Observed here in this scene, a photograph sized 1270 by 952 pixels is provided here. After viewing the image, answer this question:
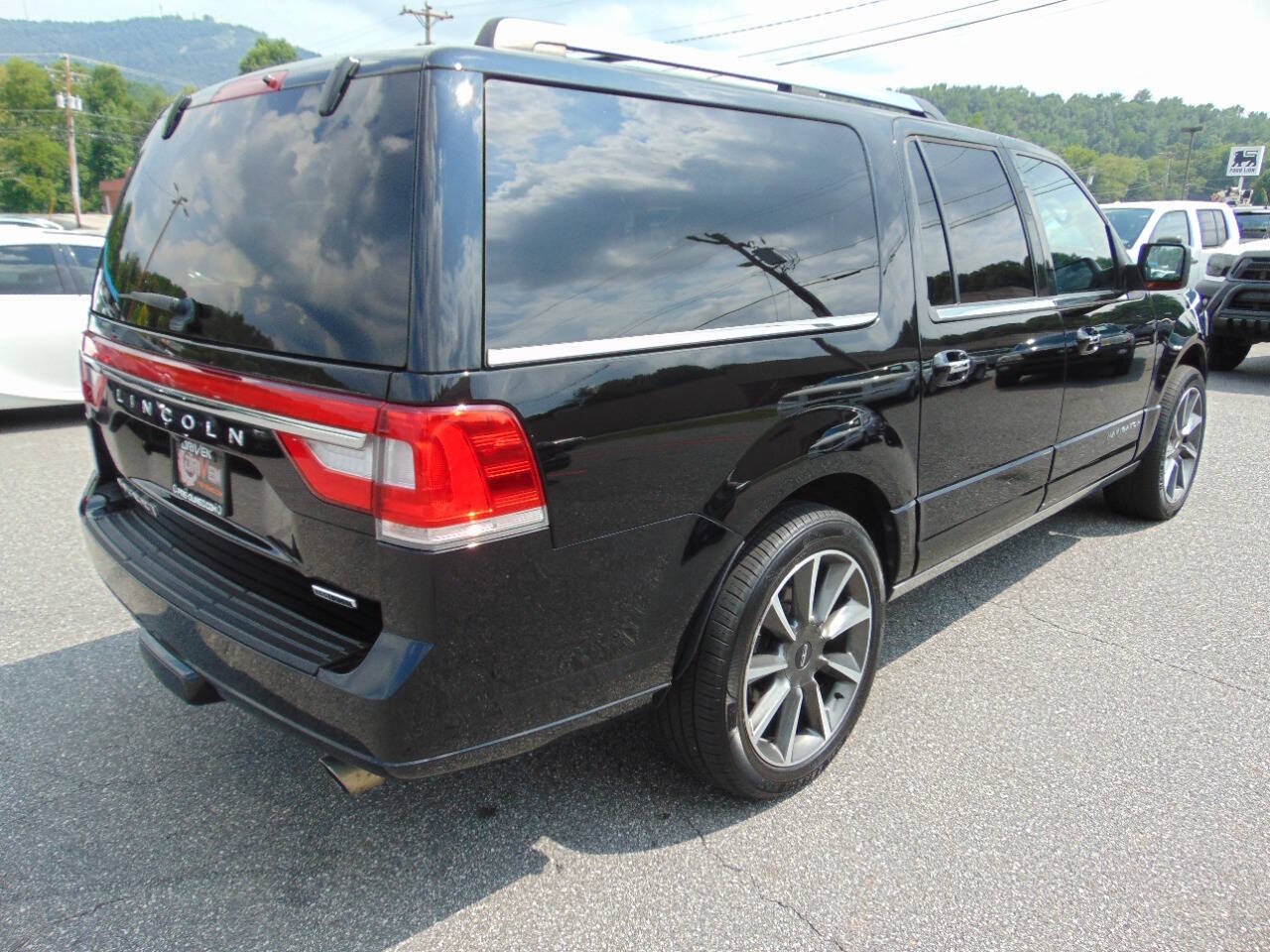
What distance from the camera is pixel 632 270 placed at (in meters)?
2.06

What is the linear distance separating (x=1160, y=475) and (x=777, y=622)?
3.41m

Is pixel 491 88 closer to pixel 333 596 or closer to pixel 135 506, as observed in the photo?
pixel 333 596

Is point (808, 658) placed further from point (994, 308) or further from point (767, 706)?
point (994, 308)

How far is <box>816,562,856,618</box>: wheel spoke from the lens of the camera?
2.66m

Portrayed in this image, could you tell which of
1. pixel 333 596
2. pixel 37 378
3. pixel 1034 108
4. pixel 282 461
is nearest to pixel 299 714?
pixel 333 596

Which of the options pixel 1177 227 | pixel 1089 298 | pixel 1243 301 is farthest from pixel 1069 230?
pixel 1177 227

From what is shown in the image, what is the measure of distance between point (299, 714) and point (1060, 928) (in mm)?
1863

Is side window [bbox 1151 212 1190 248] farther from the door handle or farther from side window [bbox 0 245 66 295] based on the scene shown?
side window [bbox 0 245 66 295]

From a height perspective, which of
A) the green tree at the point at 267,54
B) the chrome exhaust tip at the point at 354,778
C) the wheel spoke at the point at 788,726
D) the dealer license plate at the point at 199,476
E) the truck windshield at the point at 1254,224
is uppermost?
the green tree at the point at 267,54

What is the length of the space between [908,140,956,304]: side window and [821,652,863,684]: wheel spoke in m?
1.17

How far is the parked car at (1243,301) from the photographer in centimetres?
1011

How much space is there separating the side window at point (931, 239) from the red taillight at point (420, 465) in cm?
170

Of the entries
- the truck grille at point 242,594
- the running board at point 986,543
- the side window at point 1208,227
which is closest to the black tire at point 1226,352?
the side window at point 1208,227

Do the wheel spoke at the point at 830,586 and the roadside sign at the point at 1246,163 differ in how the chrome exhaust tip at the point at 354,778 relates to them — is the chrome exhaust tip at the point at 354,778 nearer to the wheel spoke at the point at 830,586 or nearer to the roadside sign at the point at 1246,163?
the wheel spoke at the point at 830,586
